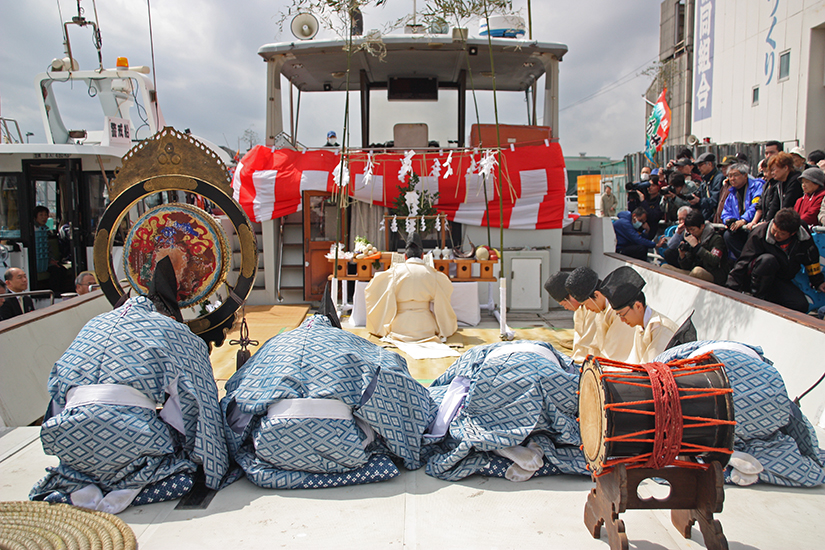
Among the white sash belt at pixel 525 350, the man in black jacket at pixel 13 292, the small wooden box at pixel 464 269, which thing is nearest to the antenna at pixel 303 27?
the small wooden box at pixel 464 269

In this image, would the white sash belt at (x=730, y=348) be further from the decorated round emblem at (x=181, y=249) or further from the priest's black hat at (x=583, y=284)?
the decorated round emblem at (x=181, y=249)

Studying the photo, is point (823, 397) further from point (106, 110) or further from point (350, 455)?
point (106, 110)

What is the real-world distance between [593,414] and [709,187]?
5983 mm

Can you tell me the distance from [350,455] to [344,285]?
16.7 ft

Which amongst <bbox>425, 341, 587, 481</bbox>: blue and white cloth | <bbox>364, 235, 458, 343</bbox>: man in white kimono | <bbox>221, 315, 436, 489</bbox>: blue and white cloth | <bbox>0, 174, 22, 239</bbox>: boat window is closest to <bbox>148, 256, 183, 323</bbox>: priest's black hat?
<bbox>221, 315, 436, 489</bbox>: blue and white cloth

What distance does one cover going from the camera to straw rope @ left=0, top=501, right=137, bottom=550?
225 cm

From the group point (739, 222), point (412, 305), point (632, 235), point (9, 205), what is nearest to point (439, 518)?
point (412, 305)

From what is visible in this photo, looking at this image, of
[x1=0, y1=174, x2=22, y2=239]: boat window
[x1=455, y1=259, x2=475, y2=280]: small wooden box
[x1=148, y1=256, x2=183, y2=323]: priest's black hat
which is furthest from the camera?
[x1=0, y1=174, x2=22, y2=239]: boat window

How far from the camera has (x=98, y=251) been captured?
A: 3.75m

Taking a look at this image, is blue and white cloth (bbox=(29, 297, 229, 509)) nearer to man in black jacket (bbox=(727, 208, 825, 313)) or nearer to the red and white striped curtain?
man in black jacket (bbox=(727, 208, 825, 313))

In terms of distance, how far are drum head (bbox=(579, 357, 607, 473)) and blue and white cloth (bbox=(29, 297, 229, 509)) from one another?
68.6 inches

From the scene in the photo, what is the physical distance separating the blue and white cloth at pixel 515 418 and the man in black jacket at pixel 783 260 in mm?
2816

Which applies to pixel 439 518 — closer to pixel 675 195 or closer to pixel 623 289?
pixel 623 289

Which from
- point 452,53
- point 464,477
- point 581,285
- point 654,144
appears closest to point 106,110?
point 452,53
